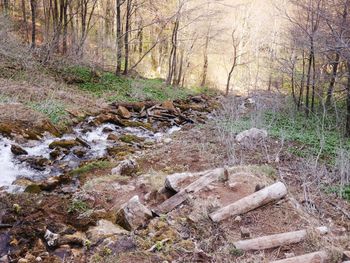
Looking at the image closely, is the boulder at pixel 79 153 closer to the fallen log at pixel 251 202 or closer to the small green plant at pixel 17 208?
the small green plant at pixel 17 208

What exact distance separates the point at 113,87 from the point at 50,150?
756 cm

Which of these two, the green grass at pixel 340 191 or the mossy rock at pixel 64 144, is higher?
the mossy rock at pixel 64 144

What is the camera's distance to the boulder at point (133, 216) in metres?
3.89

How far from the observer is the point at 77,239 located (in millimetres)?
3695

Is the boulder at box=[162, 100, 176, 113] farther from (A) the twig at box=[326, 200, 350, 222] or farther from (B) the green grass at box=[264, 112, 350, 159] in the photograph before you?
(A) the twig at box=[326, 200, 350, 222]

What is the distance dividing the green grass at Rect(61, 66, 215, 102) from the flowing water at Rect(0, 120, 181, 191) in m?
3.44

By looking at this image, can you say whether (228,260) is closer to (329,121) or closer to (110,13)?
(329,121)

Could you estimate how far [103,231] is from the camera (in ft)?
12.7

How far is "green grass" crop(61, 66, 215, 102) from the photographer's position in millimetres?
13523

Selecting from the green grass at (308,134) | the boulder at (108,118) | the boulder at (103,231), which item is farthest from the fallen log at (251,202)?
the boulder at (108,118)

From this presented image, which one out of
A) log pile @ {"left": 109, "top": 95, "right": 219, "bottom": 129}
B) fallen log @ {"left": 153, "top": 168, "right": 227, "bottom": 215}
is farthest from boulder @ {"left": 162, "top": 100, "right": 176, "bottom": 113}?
fallen log @ {"left": 153, "top": 168, "right": 227, "bottom": 215}

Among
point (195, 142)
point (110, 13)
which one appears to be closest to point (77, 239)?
point (195, 142)

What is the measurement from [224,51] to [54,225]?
23.3 meters

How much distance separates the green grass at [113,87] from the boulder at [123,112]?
140cm
